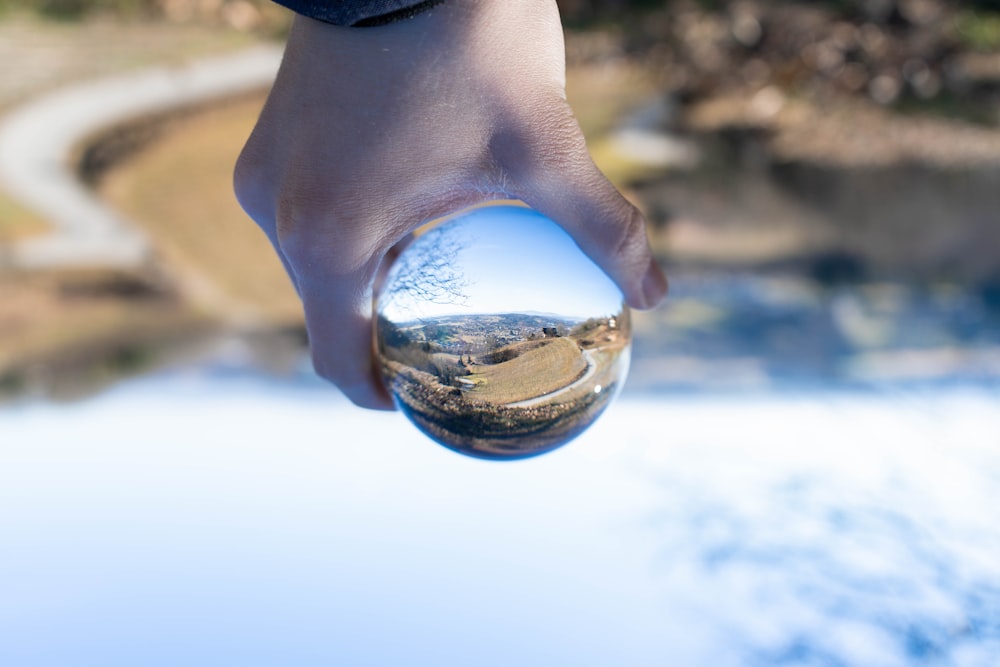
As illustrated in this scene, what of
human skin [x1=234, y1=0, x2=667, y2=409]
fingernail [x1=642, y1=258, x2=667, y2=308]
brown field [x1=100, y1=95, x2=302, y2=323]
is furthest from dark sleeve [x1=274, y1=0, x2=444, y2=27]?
brown field [x1=100, y1=95, x2=302, y2=323]

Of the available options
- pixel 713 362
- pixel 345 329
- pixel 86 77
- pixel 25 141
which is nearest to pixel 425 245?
pixel 345 329

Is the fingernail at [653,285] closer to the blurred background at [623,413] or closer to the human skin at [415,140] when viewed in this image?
the human skin at [415,140]

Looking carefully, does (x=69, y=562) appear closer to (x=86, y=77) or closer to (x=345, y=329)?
(x=345, y=329)

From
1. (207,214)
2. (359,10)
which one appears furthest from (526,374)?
(207,214)

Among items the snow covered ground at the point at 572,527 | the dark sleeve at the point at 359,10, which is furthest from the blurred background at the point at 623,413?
the dark sleeve at the point at 359,10

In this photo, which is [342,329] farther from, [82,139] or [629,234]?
[82,139]
